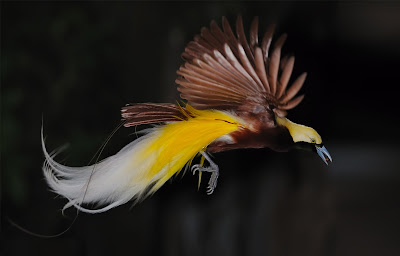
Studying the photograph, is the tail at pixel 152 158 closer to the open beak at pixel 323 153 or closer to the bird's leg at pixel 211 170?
the bird's leg at pixel 211 170

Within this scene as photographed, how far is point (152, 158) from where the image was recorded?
29.7 inches

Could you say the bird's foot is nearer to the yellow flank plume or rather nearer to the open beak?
the yellow flank plume

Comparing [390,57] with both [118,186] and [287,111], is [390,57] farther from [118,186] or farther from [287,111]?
[118,186]

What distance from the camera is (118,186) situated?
758 mm

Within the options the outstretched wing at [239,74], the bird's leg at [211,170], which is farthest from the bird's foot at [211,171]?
the outstretched wing at [239,74]

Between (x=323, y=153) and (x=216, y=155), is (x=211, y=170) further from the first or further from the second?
(x=323, y=153)

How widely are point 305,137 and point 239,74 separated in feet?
0.48

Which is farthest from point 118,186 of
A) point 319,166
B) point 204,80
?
point 319,166

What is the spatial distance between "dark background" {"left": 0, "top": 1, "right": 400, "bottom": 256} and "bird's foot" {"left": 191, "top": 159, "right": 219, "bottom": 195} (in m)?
0.01

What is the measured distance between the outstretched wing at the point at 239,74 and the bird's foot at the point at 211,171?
4.0 inches

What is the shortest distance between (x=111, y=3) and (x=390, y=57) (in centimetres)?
51

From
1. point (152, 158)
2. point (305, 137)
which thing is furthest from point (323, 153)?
point (152, 158)

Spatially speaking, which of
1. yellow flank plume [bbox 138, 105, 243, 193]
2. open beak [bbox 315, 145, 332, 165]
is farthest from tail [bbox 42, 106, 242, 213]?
open beak [bbox 315, 145, 332, 165]

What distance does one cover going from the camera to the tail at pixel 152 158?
75cm
